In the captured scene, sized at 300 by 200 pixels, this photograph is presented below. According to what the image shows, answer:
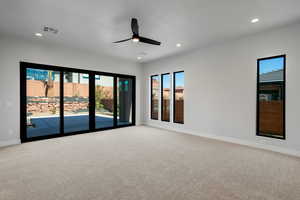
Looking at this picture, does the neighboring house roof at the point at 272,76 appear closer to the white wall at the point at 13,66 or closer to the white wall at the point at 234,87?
the white wall at the point at 234,87

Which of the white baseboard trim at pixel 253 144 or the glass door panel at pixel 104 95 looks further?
the glass door panel at pixel 104 95

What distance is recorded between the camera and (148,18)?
324 centimetres

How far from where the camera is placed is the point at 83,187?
218 cm

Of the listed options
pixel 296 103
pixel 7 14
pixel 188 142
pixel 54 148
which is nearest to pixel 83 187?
pixel 54 148

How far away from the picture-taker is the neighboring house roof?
3.77 m

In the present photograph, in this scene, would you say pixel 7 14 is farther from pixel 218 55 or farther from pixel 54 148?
pixel 218 55

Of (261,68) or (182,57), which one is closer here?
(261,68)

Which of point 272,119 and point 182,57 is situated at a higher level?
point 182,57

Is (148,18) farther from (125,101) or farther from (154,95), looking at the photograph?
(125,101)

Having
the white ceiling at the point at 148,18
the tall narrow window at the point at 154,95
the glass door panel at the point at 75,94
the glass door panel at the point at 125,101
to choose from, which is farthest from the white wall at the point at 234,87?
the glass door panel at the point at 75,94

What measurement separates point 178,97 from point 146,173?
4027 mm

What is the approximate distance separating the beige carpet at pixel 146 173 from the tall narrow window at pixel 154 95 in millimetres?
3114

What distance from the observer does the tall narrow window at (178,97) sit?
6.00m

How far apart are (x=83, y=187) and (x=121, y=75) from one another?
16.7 ft
